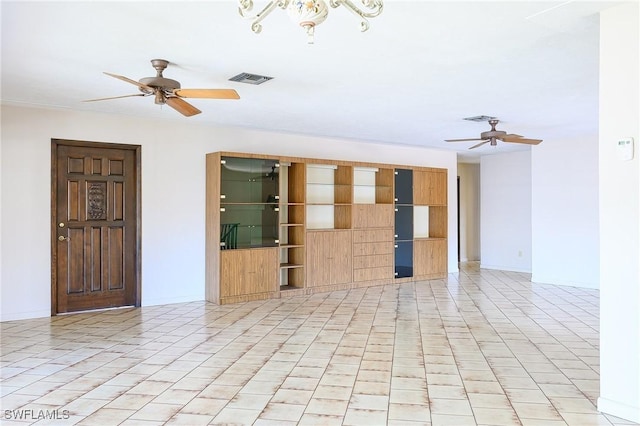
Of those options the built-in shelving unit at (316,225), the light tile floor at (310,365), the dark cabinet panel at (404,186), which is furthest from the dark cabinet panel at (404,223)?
the light tile floor at (310,365)

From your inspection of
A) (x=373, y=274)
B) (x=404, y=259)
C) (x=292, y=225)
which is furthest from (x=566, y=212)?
(x=292, y=225)

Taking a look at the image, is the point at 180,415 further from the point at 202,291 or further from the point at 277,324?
the point at 202,291

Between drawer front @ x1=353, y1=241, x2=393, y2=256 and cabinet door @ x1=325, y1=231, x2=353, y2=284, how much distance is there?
0.14 metres

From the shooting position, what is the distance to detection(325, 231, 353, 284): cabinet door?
7.26 metres

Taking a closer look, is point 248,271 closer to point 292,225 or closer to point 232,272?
Answer: point 232,272

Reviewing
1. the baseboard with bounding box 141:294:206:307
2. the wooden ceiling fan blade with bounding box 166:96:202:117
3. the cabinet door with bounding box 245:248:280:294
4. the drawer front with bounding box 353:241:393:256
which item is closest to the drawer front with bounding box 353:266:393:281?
the drawer front with bounding box 353:241:393:256

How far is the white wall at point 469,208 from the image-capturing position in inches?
442

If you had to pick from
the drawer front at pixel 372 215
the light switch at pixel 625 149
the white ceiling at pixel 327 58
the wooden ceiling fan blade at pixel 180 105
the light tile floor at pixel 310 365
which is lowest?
the light tile floor at pixel 310 365

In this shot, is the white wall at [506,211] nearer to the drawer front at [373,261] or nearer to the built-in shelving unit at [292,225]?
the drawer front at [373,261]

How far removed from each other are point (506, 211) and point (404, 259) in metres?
2.90

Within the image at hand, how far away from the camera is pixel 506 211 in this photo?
970 cm

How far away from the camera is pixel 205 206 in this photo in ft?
21.3

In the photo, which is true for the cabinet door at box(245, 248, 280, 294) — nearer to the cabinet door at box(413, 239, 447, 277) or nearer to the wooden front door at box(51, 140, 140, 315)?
the wooden front door at box(51, 140, 140, 315)

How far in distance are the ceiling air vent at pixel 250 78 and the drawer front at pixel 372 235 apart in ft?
11.9
